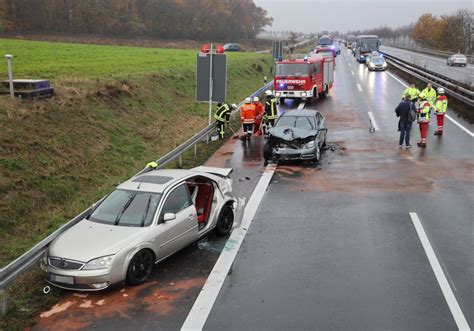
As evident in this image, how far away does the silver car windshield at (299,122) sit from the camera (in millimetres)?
16750

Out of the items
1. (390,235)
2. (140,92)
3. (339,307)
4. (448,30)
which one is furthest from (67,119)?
(448,30)

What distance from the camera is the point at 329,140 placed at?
19.6m

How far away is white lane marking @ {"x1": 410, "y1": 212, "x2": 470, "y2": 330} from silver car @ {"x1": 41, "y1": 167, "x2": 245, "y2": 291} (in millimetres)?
3621

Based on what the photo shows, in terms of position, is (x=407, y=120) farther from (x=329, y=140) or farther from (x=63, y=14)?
(x=63, y=14)

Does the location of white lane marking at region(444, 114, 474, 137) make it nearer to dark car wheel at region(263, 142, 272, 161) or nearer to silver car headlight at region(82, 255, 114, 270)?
dark car wheel at region(263, 142, 272, 161)

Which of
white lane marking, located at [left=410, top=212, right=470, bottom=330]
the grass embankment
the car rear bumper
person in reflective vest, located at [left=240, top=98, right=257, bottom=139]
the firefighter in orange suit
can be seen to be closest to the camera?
white lane marking, located at [left=410, top=212, right=470, bottom=330]

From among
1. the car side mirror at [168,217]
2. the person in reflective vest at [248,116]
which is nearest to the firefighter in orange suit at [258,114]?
the person in reflective vest at [248,116]

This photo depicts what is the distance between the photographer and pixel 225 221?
33.8ft

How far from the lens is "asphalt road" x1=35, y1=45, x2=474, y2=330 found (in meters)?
7.15

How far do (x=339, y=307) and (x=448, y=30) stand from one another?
102448 mm

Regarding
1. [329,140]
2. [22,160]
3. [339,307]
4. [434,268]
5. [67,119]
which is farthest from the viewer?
[329,140]

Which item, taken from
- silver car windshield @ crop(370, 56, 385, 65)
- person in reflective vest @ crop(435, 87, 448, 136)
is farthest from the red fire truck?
silver car windshield @ crop(370, 56, 385, 65)

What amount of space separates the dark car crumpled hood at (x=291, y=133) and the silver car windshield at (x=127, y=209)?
748cm

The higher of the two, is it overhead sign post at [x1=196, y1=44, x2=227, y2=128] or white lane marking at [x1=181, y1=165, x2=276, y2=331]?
overhead sign post at [x1=196, y1=44, x2=227, y2=128]
